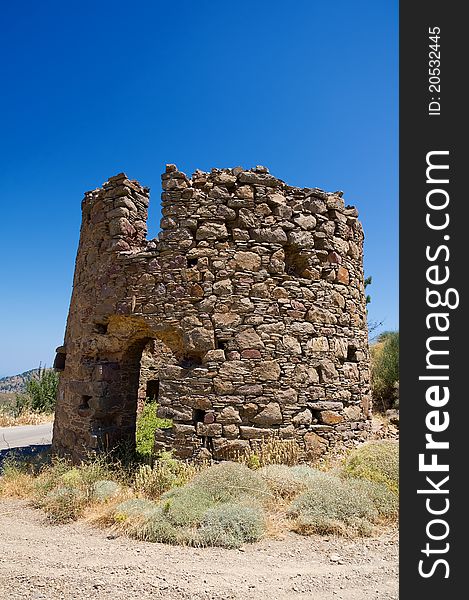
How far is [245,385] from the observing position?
22.0 feet

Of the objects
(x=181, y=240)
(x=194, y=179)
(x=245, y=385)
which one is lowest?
(x=245, y=385)

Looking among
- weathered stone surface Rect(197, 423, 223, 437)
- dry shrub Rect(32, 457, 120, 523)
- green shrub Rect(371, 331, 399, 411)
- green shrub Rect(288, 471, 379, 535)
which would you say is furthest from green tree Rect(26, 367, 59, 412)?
green shrub Rect(288, 471, 379, 535)

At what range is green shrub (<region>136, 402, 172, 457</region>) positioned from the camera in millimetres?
9250

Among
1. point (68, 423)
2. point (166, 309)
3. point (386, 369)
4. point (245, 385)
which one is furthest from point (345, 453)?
point (386, 369)

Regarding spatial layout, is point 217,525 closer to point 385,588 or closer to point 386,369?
point 385,588

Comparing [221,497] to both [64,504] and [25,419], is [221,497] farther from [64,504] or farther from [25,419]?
[25,419]

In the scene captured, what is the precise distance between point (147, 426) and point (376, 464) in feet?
20.9

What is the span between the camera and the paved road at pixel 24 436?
37.1 feet

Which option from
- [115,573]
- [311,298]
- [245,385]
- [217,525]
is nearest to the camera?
[115,573]

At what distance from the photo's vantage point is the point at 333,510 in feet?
16.1

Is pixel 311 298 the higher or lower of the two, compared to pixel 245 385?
higher

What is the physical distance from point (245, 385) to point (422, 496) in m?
3.48

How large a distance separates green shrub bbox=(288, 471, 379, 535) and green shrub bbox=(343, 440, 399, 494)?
0.51 m

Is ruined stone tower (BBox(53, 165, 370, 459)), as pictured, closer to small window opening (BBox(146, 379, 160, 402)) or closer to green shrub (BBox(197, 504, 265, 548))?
green shrub (BBox(197, 504, 265, 548))
